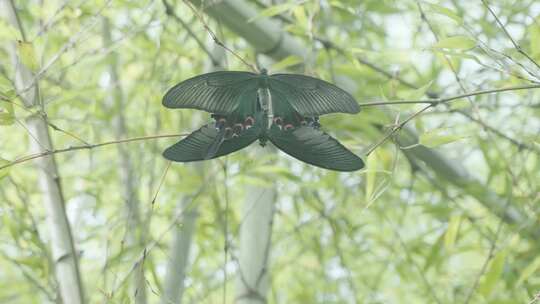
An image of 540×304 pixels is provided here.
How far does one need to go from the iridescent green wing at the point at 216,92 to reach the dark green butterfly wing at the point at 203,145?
0.03 m

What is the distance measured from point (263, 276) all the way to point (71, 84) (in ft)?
2.85

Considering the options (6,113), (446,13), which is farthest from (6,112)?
(446,13)

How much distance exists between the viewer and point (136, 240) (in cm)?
168

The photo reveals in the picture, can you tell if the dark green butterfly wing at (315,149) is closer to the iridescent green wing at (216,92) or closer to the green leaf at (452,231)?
the iridescent green wing at (216,92)

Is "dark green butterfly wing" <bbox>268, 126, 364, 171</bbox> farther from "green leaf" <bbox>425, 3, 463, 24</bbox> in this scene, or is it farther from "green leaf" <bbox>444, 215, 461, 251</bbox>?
"green leaf" <bbox>444, 215, 461, 251</bbox>

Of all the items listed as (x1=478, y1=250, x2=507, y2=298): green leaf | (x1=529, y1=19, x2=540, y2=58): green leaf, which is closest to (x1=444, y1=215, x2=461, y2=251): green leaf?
(x1=478, y1=250, x2=507, y2=298): green leaf

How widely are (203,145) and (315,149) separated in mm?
114

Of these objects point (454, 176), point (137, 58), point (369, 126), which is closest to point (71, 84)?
point (137, 58)

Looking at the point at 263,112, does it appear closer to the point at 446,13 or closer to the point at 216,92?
the point at 216,92

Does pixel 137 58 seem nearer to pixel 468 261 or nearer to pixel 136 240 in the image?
pixel 136 240

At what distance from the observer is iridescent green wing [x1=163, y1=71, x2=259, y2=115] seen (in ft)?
2.34

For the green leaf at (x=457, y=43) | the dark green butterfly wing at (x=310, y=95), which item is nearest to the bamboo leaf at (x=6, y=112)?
the dark green butterfly wing at (x=310, y=95)

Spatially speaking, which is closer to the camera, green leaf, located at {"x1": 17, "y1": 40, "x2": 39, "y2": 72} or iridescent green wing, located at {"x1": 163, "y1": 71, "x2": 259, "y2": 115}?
iridescent green wing, located at {"x1": 163, "y1": 71, "x2": 259, "y2": 115}

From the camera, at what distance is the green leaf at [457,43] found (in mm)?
970
